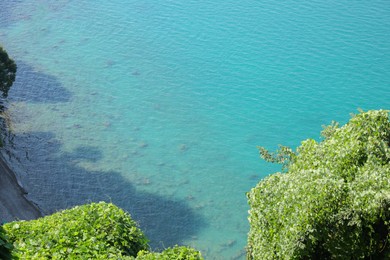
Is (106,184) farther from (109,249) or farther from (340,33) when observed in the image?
(340,33)

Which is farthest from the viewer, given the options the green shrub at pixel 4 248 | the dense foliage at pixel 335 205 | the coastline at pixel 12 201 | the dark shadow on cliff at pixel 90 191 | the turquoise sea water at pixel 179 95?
the turquoise sea water at pixel 179 95

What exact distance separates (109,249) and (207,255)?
10.7 meters

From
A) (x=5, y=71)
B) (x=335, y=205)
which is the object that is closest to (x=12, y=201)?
(x=5, y=71)

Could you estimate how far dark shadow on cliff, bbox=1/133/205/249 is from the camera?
23.1 meters

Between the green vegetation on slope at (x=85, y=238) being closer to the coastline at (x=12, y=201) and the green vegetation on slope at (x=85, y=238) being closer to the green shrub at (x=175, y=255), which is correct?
the green shrub at (x=175, y=255)

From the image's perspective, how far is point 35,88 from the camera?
31578mm

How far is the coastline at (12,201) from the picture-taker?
834 inches

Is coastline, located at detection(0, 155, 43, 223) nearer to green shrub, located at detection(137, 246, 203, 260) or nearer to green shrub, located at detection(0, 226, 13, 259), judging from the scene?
green shrub, located at detection(137, 246, 203, 260)

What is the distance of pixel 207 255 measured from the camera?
21875 mm

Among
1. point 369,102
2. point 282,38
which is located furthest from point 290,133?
point 282,38

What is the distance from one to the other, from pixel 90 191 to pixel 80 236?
499 inches

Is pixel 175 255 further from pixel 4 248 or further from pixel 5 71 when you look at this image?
pixel 5 71

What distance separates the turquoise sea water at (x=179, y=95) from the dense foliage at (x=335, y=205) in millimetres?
10286

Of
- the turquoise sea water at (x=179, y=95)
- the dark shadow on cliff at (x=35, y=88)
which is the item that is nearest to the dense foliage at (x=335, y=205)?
the turquoise sea water at (x=179, y=95)
